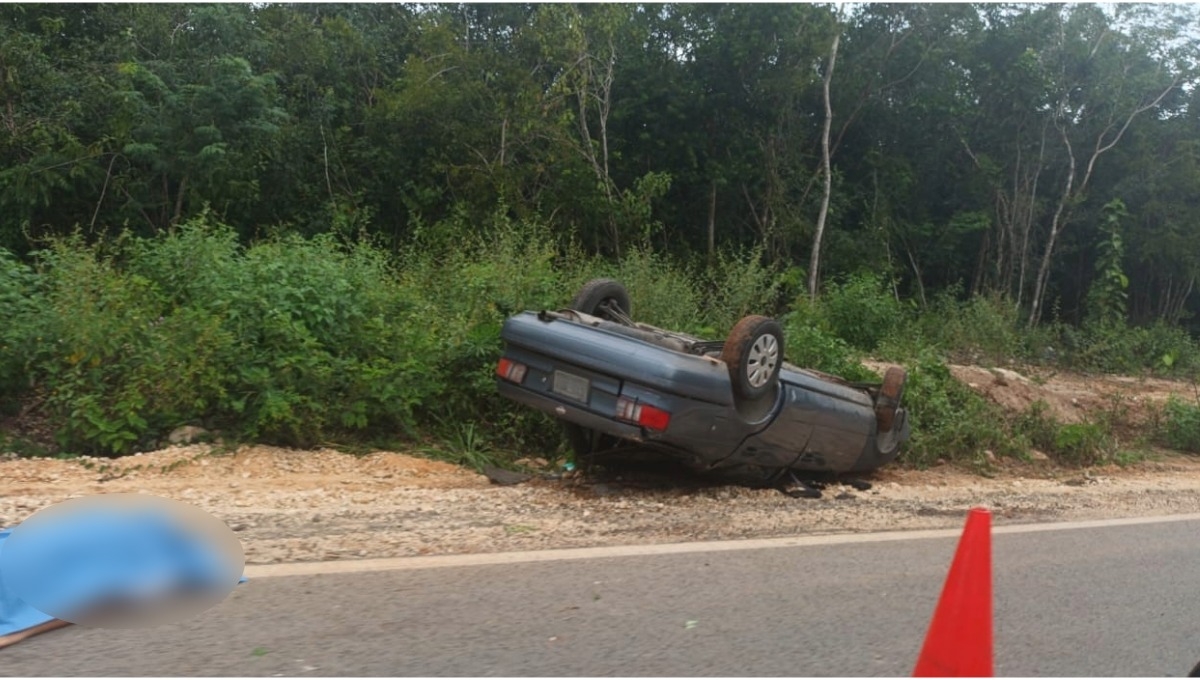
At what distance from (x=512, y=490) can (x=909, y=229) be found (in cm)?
2192

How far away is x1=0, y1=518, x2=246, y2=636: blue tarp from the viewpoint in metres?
3.91

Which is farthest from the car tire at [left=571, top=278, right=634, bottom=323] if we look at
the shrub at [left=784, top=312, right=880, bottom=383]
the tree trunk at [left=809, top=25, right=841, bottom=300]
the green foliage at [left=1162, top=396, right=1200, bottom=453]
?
the tree trunk at [left=809, top=25, right=841, bottom=300]

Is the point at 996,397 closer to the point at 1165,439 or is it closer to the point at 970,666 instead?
the point at 1165,439

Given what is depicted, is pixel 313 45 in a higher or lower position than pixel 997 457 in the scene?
higher

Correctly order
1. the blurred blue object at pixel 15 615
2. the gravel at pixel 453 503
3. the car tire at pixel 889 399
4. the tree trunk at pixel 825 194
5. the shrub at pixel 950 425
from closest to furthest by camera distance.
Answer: the blurred blue object at pixel 15 615
the gravel at pixel 453 503
the car tire at pixel 889 399
the shrub at pixel 950 425
the tree trunk at pixel 825 194

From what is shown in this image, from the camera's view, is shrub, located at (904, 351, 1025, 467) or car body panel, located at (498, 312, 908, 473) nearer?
car body panel, located at (498, 312, 908, 473)

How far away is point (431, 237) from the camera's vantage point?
1538cm

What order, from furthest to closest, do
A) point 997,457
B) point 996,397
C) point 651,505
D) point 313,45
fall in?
point 313,45 → point 996,397 → point 997,457 → point 651,505

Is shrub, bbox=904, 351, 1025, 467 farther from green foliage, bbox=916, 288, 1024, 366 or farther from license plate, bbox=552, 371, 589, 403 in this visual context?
green foliage, bbox=916, 288, 1024, 366

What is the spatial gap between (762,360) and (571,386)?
1376 mm

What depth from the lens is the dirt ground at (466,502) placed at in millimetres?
5691

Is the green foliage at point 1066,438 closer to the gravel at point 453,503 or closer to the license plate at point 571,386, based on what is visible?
the gravel at point 453,503

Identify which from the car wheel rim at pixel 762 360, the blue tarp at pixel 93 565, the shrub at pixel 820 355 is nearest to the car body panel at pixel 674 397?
the car wheel rim at pixel 762 360

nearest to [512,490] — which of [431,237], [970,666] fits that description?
[970,666]
